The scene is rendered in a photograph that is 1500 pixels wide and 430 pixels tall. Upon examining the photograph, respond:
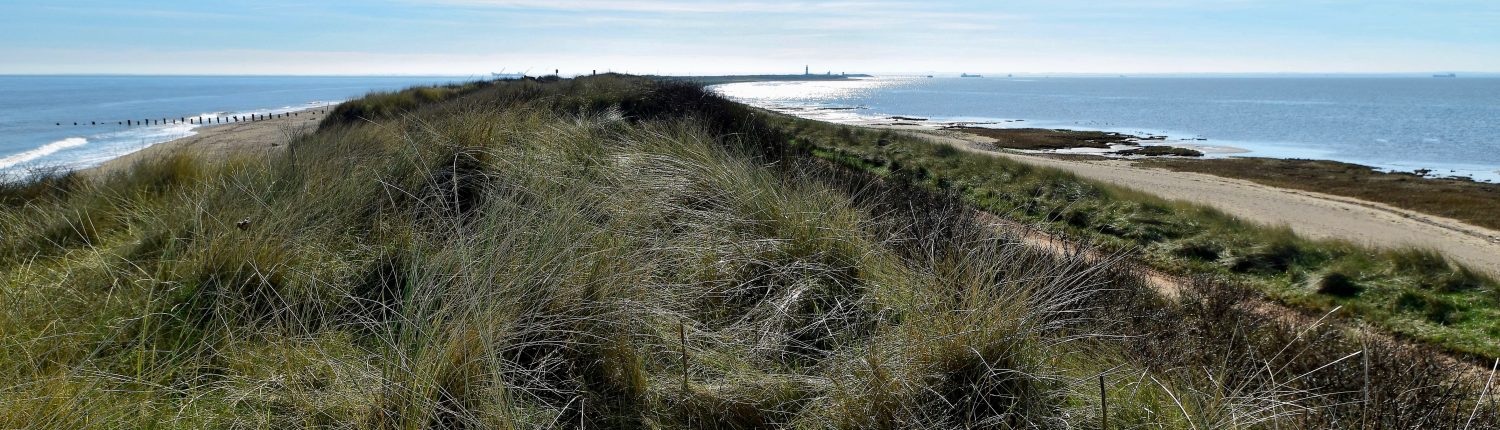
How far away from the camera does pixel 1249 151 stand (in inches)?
1578

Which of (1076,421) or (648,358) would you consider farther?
(648,358)

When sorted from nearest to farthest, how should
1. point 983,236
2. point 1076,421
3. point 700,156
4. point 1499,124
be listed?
point 1076,421
point 983,236
point 700,156
point 1499,124

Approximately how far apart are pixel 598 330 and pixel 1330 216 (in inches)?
785

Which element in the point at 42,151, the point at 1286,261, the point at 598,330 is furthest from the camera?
the point at 42,151

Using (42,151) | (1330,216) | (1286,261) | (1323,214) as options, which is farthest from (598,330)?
(42,151)

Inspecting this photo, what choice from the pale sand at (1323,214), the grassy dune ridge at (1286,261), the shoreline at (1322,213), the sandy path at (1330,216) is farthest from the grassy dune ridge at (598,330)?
the sandy path at (1330,216)

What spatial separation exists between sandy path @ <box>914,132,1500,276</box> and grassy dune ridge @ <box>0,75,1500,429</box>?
458 inches

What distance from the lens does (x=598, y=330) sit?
3.40 m

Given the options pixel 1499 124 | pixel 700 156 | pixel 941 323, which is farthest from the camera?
pixel 1499 124

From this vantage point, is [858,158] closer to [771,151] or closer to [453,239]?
[771,151]

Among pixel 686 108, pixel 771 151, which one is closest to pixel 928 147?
pixel 686 108

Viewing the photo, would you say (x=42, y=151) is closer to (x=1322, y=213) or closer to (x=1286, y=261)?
(x=1286, y=261)

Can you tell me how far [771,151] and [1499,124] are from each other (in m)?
78.5

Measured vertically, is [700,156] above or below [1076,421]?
above
